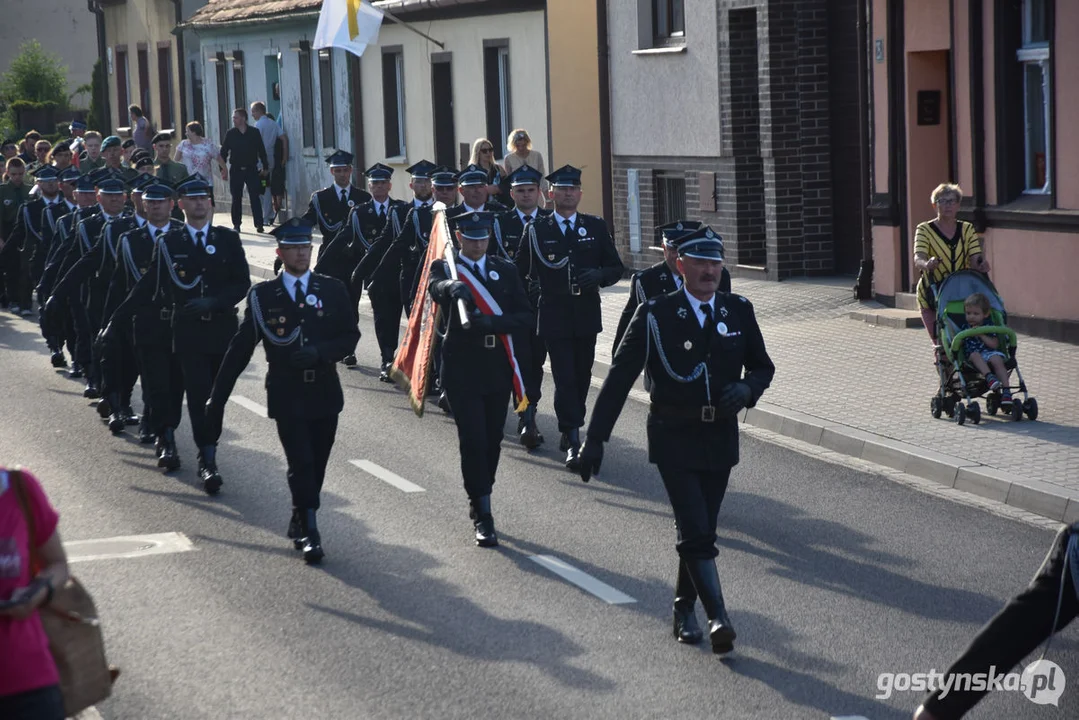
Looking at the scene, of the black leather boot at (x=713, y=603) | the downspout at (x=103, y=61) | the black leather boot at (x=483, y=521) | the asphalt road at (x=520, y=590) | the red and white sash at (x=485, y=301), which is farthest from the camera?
the downspout at (x=103, y=61)

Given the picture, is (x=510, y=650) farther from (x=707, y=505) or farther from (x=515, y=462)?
(x=515, y=462)

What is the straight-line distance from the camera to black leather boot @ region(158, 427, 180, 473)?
42.5ft

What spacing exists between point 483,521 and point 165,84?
40.6 metres

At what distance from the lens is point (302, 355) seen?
1007 centimetres

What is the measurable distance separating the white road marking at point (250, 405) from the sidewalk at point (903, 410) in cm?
314

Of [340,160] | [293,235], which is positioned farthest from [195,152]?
[293,235]

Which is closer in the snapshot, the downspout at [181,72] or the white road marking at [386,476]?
the white road marking at [386,476]

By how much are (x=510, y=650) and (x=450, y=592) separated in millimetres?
1172

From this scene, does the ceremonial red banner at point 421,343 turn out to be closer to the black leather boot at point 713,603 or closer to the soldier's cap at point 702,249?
the soldier's cap at point 702,249

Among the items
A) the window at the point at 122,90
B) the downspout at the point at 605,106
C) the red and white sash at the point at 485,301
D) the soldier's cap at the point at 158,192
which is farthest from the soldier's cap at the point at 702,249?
the window at the point at 122,90

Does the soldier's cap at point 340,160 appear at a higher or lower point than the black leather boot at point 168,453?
higher

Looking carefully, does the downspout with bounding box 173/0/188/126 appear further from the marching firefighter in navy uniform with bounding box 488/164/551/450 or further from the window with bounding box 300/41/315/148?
the marching firefighter in navy uniform with bounding box 488/164/551/450

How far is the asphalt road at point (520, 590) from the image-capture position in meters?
7.50

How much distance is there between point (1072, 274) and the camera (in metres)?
16.9
